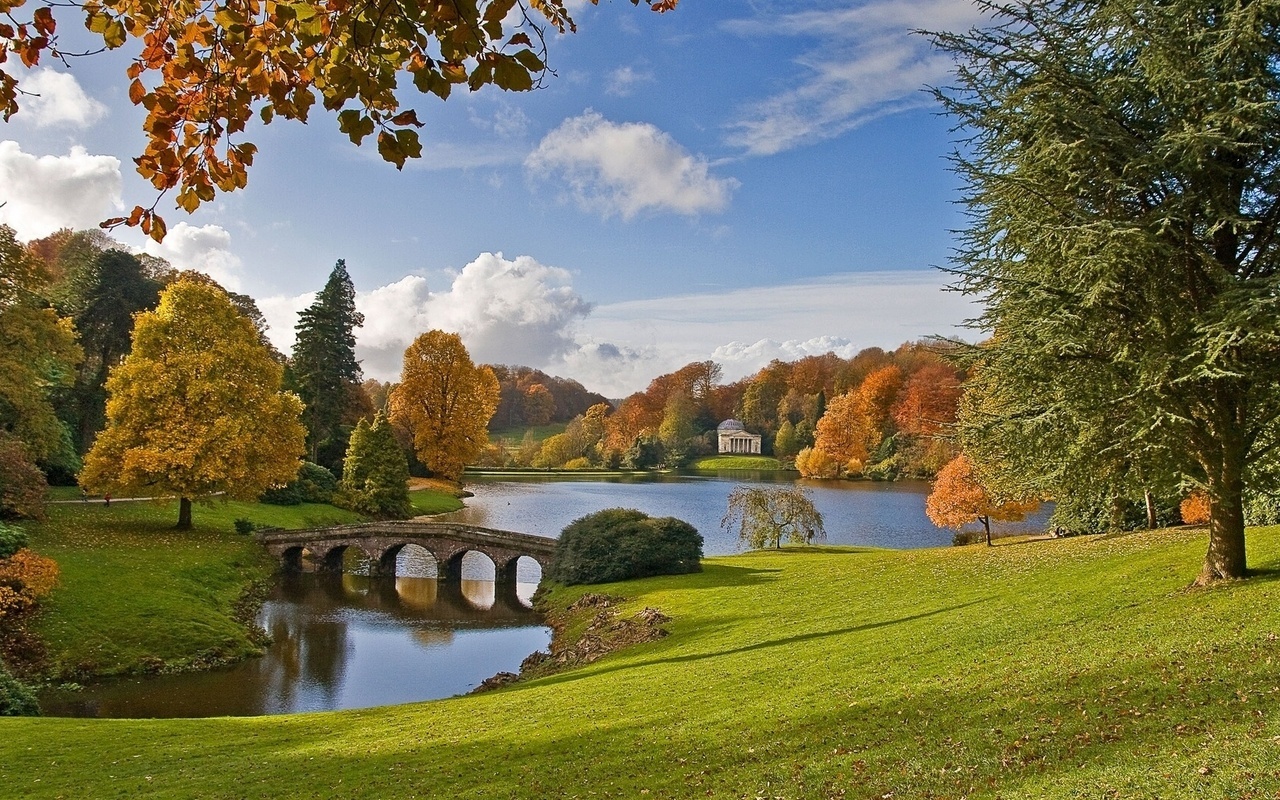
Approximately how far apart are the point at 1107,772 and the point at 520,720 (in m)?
8.08

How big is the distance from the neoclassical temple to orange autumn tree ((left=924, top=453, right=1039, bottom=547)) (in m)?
75.1

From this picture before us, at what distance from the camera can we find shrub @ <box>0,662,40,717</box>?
14.3 metres

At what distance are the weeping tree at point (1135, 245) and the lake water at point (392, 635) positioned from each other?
15116mm

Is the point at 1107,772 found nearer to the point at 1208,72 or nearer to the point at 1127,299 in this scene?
the point at 1127,299

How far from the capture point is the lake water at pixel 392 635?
1814cm

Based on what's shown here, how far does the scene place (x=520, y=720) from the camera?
12.0 m

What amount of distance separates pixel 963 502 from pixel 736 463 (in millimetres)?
69282

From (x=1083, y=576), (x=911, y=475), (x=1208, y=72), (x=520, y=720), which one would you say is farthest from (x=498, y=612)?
(x=911, y=475)

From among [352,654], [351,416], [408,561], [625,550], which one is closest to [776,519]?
[625,550]

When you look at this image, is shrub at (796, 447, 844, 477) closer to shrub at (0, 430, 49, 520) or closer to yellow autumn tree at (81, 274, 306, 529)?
yellow autumn tree at (81, 274, 306, 529)

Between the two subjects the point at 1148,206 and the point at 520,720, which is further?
the point at 1148,206

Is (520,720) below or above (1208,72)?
below

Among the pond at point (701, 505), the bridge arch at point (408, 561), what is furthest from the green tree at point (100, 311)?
the pond at point (701, 505)

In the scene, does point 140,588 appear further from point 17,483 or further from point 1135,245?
point 1135,245
